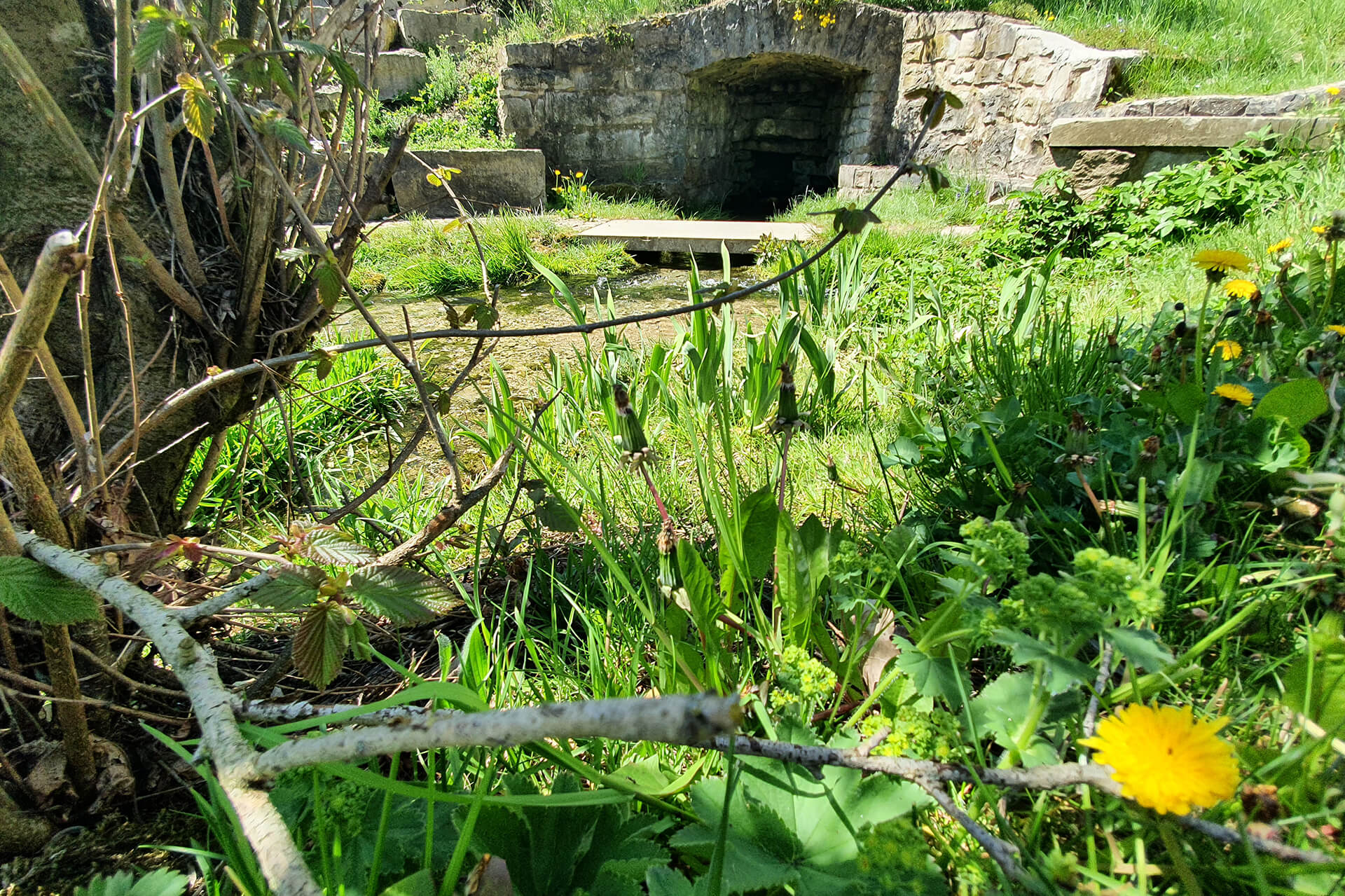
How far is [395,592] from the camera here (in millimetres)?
773

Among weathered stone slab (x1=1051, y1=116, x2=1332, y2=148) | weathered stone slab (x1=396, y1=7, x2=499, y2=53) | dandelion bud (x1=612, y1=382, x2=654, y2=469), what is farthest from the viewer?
weathered stone slab (x1=396, y1=7, x2=499, y2=53)

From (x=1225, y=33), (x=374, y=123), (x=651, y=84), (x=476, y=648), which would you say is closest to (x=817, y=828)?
(x=476, y=648)

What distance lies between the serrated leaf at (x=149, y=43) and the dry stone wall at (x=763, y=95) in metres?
6.23

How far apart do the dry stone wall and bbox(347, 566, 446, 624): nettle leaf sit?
6.29m

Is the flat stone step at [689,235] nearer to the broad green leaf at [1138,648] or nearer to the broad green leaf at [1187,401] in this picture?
the broad green leaf at [1187,401]

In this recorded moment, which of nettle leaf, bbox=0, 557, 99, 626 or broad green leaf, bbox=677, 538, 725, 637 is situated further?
broad green leaf, bbox=677, 538, 725, 637

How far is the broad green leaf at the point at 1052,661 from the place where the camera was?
0.60 metres

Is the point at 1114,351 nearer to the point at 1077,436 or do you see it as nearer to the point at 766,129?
the point at 1077,436

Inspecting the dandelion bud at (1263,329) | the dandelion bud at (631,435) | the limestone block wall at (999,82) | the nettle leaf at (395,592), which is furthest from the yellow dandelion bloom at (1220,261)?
the limestone block wall at (999,82)

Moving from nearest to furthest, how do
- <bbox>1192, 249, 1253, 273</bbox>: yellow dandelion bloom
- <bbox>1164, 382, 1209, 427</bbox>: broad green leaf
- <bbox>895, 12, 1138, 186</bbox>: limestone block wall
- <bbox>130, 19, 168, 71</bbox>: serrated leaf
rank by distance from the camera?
1. <bbox>130, 19, 168, 71</bbox>: serrated leaf
2. <bbox>1164, 382, 1209, 427</bbox>: broad green leaf
3. <bbox>1192, 249, 1253, 273</bbox>: yellow dandelion bloom
4. <bbox>895, 12, 1138, 186</bbox>: limestone block wall

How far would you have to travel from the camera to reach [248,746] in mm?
562

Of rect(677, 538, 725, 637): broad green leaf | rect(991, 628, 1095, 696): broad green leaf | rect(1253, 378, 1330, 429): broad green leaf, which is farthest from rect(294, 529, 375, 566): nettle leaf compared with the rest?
rect(1253, 378, 1330, 429): broad green leaf

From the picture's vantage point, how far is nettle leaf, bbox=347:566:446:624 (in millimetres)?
748

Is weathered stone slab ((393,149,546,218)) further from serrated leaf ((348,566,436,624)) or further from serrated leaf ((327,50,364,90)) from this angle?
serrated leaf ((348,566,436,624))
